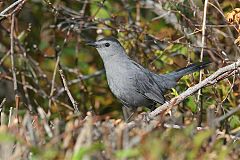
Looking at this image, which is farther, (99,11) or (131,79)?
(99,11)

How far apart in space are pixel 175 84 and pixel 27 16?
3027 millimetres

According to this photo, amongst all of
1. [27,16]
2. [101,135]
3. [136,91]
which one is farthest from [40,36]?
[101,135]

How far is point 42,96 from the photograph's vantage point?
7.62 metres

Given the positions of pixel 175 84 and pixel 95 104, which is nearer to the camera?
pixel 175 84

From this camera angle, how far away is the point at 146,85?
21.4ft

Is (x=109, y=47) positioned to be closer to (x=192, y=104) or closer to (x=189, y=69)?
(x=189, y=69)

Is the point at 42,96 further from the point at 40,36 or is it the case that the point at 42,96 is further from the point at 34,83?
the point at 40,36

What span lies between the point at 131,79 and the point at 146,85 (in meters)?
0.18

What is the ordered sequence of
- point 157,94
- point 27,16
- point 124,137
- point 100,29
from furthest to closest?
point 27,16 < point 100,29 < point 157,94 < point 124,137

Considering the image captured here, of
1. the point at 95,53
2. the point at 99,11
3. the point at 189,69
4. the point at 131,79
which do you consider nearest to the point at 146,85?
the point at 131,79

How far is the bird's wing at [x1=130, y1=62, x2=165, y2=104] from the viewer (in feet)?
21.2

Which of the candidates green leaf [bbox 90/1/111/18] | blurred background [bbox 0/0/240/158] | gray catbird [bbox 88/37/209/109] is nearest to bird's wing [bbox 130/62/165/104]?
gray catbird [bbox 88/37/209/109]

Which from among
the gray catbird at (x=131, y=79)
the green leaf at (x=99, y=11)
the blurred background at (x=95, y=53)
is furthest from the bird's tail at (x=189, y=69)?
the green leaf at (x=99, y=11)

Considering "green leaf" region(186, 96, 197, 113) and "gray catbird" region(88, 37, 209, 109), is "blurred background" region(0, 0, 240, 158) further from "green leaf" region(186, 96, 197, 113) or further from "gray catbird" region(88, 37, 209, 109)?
"gray catbird" region(88, 37, 209, 109)
